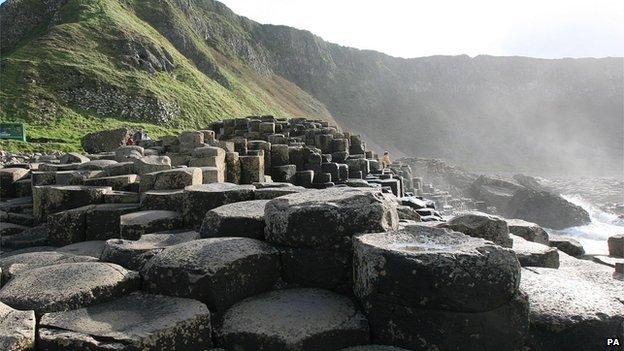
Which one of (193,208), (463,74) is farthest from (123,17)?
(463,74)

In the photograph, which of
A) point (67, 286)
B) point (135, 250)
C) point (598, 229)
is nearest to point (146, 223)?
point (135, 250)

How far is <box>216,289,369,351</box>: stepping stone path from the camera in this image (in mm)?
3525

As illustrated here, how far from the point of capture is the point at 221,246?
427cm

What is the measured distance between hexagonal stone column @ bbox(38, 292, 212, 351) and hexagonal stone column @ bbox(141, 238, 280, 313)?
123 millimetres

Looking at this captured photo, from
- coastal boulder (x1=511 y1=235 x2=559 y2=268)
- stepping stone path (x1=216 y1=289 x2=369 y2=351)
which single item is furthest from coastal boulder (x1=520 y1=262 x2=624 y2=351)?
coastal boulder (x1=511 y1=235 x2=559 y2=268)

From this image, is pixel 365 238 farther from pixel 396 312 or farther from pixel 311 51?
pixel 311 51

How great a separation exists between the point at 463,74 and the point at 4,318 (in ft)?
434

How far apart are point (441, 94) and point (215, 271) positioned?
123425 millimetres

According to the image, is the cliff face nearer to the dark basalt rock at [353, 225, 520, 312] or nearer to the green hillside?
the green hillside

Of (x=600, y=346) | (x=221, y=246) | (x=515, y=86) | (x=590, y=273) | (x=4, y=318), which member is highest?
(x=515, y=86)

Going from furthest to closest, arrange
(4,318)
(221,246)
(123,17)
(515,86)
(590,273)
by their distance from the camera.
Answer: (515,86) < (123,17) < (590,273) < (221,246) < (4,318)

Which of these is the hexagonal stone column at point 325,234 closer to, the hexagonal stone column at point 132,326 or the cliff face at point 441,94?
the hexagonal stone column at point 132,326

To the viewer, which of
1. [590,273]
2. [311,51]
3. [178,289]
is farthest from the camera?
[311,51]

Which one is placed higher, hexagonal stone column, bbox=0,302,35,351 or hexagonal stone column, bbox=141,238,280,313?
hexagonal stone column, bbox=141,238,280,313
